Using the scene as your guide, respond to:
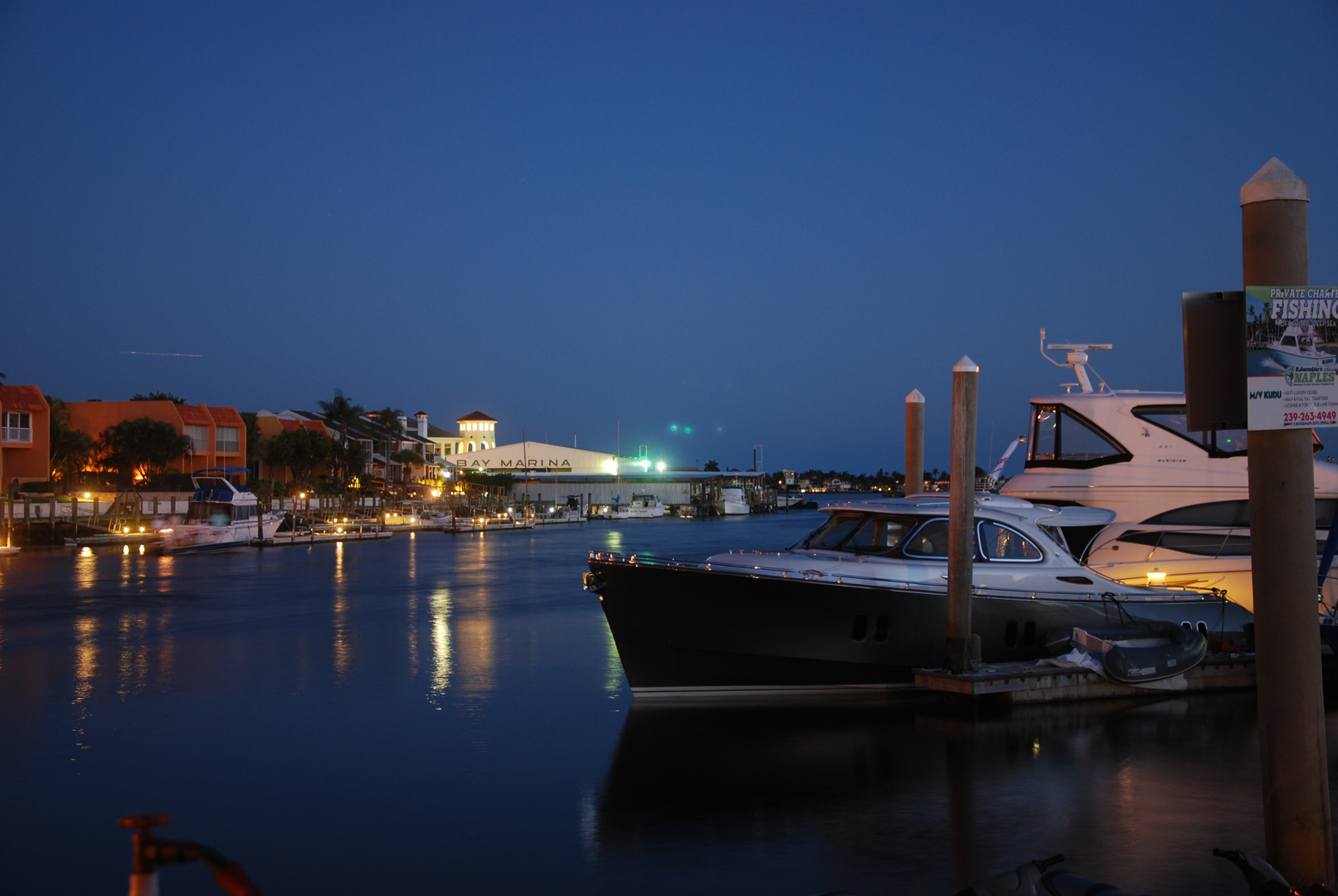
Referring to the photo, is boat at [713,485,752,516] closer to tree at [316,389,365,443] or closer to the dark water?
tree at [316,389,365,443]

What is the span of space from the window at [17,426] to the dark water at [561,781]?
1486 inches

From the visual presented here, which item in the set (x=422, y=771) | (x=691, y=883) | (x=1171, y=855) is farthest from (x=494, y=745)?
(x=1171, y=855)

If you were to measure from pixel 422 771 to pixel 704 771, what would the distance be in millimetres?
2819

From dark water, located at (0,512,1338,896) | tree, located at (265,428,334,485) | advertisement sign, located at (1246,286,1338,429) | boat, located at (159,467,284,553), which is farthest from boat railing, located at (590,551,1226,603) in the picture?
tree, located at (265,428,334,485)

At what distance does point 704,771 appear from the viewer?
995 cm

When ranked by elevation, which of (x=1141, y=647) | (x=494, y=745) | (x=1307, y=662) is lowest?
(x=494, y=745)

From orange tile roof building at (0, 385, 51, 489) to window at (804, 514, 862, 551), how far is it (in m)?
48.3

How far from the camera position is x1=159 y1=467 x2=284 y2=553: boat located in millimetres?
48906

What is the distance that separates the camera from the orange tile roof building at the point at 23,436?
163 ft

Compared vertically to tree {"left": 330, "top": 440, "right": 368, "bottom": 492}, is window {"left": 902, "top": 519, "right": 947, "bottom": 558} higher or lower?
lower

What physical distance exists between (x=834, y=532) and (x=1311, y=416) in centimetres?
881

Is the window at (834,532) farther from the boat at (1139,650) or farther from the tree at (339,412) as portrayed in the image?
the tree at (339,412)

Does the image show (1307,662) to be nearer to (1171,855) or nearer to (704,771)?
(1171,855)

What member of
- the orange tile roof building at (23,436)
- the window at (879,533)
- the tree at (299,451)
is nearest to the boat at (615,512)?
the tree at (299,451)
